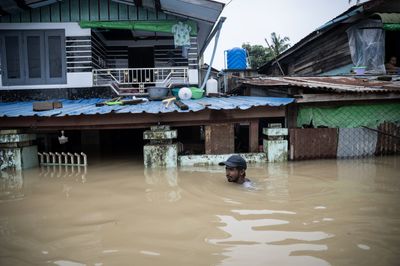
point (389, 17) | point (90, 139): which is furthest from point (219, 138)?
point (389, 17)

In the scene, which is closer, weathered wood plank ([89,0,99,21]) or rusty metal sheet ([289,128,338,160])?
rusty metal sheet ([289,128,338,160])

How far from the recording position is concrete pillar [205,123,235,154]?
8.38 m

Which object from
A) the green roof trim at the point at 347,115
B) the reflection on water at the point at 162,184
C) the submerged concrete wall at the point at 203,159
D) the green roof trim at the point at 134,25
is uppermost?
the green roof trim at the point at 134,25

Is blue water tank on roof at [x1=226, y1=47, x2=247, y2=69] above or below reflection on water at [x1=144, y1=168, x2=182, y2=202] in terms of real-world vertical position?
above

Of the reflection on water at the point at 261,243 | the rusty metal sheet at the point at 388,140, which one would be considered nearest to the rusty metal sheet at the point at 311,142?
the rusty metal sheet at the point at 388,140

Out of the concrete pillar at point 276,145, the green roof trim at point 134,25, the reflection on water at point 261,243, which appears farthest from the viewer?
the green roof trim at point 134,25

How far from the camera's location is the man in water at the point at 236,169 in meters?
5.72

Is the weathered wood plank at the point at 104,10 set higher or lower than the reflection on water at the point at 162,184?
higher

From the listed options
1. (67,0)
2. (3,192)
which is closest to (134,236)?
(3,192)

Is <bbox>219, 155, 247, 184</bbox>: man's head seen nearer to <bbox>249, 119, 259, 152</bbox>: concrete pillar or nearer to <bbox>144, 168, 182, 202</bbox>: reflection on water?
<bbox>144, 168, 182, 202</bbox>: reflection on water

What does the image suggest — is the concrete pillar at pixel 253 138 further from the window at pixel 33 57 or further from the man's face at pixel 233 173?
the window at pixel 33 57

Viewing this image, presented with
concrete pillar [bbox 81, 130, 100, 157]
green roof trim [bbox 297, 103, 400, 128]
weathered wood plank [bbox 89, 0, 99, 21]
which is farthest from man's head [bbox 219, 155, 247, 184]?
concrete pillar [bbox 81, 130, 100, 157]

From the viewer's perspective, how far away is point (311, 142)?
27.9ft

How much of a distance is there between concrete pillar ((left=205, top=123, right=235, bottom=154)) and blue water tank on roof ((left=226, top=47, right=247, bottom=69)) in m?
10.5
